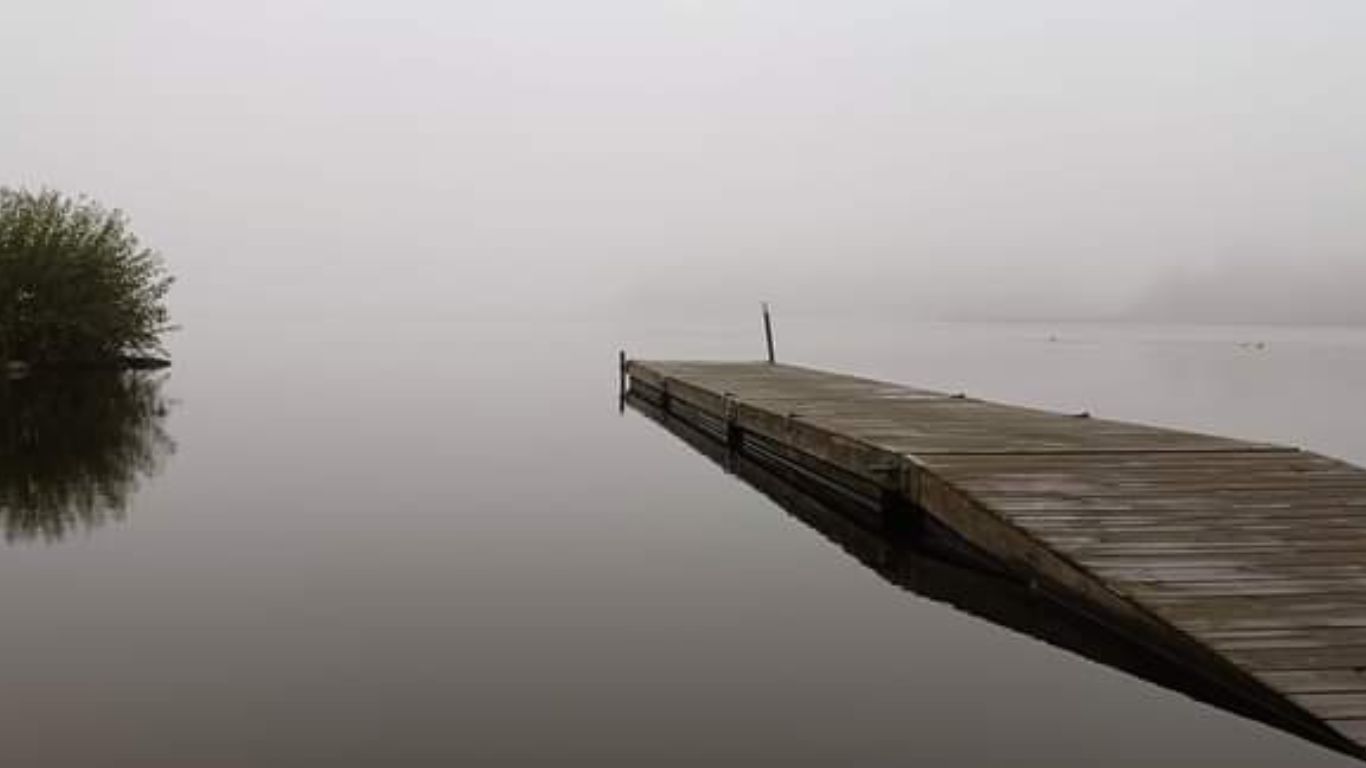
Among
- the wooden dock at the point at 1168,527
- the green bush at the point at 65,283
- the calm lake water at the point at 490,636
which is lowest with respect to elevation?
the calm lake water at the point at 490,636

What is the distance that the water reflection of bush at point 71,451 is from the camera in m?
15.1

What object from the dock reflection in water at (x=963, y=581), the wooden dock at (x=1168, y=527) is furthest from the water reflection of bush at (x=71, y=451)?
the wooden dock at (x=1168, y=527)

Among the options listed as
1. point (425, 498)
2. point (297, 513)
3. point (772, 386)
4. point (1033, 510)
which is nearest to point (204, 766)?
point (1033, 510)

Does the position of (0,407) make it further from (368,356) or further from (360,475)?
(368,356)

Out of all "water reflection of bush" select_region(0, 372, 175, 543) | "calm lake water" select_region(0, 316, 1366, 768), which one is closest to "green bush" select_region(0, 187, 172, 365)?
"water reflection of bush" select_region(0, 372, 175, 543)

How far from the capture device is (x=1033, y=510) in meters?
9.94

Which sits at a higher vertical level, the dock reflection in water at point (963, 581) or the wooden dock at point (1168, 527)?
the wooden dock at point (1168, 527)

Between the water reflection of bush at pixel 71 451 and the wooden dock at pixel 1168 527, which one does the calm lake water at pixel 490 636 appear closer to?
the water reflection of bush at pixel 71 451

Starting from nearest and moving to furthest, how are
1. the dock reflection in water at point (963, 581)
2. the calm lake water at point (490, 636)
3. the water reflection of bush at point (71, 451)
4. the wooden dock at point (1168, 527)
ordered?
1. the wooden dock at point (1168, 527)
2. the calm lake water at point (490, 636)
3. the dock reflection in water at point (963, 581)
4. the water reflection of bush at point (71, 451)

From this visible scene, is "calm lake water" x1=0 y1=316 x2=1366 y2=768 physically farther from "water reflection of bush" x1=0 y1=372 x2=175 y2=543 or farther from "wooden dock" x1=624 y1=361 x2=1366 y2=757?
"wooden dock" x1=624 y1=361 x2=1366 y2=757

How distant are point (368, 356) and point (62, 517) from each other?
5995 centimetres

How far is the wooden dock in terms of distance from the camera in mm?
6770

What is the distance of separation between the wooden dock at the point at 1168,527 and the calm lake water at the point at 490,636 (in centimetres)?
43

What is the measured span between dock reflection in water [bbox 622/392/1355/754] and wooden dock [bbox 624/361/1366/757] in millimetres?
57
